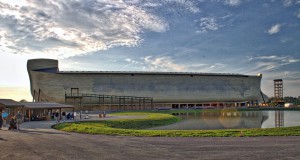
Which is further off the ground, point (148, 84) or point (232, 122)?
point (148, 84)

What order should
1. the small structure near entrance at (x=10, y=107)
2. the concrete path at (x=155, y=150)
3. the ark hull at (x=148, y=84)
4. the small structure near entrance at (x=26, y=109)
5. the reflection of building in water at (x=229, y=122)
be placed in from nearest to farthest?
the concrete path at (x=155, y=150) → the reflection of building in water at (x=229, y=122) → the small structure near entrance at (x=10, y=107) → the small structure near entrance at (x=26, y=109) → the ark hull at (x=148, y=84)

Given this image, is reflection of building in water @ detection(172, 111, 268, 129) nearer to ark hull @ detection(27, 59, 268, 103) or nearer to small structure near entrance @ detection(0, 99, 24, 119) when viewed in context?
small structure near entrance @ detection(0, 99, 24, 119)

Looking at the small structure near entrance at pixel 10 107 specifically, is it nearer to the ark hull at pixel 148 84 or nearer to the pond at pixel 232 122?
the pond at pixel 232 122

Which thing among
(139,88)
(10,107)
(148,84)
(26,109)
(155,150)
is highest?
(148,84)

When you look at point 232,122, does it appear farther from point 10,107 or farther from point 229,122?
point 10,107

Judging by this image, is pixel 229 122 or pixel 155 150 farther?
pixel 229 122

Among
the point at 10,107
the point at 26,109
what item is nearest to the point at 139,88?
the point at 26,109

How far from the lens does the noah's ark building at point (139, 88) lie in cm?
9350

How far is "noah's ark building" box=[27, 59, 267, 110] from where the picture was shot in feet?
307

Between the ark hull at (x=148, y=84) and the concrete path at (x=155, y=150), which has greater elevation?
the ark hull at (x=148, y=84)

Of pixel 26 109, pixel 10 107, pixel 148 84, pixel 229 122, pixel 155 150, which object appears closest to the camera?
pixel 155 150

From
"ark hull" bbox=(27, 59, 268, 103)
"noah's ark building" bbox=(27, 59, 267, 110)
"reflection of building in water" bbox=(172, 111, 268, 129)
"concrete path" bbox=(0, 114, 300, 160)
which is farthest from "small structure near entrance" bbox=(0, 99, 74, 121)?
"ark hull" bbox=(27, 59, 268, 103)

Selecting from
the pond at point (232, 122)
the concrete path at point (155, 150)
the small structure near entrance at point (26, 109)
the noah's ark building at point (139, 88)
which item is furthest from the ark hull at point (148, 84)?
the concrete path at point (155, 150)

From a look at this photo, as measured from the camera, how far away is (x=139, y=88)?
102 meters
